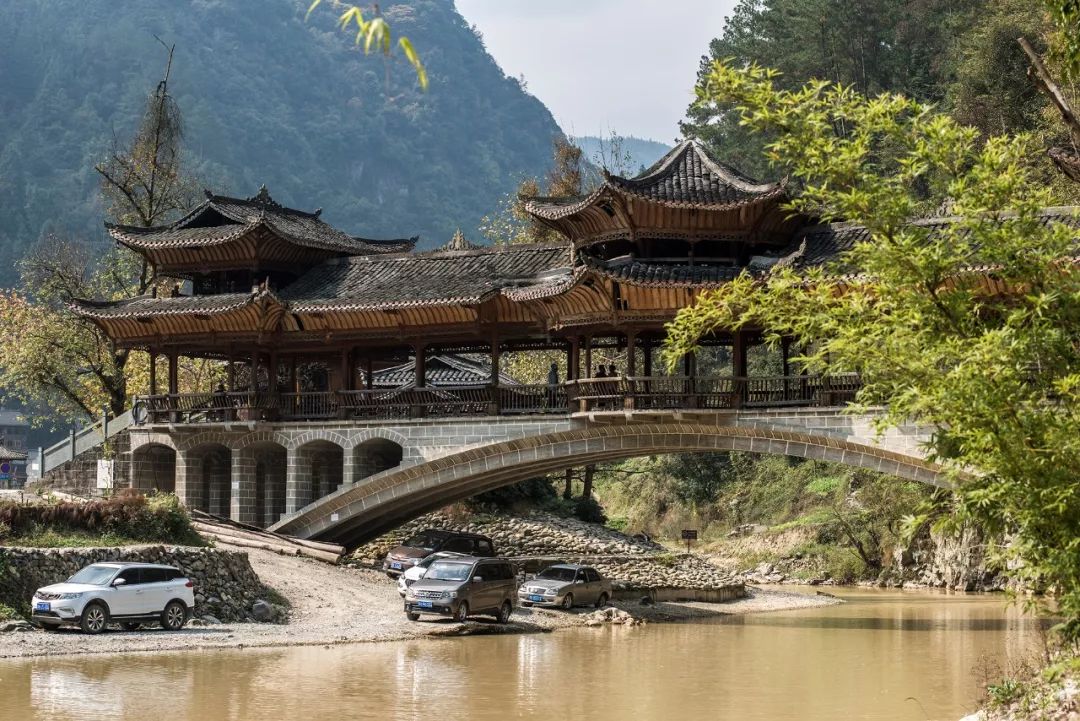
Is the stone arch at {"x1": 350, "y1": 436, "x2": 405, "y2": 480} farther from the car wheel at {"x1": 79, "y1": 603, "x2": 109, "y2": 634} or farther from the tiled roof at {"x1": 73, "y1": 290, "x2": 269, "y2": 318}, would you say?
the car wheel at {"x1": 79, "y1": 603, "x2": 109, "y2": 634}

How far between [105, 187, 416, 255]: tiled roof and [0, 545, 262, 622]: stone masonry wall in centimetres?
1253

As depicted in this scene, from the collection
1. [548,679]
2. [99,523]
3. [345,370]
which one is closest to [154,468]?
[345,370]

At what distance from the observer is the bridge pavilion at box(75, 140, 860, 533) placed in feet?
116

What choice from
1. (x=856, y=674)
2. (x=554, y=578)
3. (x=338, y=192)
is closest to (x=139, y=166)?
(x=554, y=578)

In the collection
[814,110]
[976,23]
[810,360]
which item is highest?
[976,23]

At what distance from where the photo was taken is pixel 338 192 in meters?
165

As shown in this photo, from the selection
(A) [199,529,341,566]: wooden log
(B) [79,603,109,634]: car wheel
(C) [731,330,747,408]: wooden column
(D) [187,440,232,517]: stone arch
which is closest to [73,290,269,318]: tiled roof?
(D) [187,440,232,517]: stone arch

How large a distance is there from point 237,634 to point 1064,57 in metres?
18.7

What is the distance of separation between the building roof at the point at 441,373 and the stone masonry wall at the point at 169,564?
20.7 meters

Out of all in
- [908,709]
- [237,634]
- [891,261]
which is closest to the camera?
[891,261]

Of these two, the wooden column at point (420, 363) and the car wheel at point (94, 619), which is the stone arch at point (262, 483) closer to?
the wooden column at point (420, 363)

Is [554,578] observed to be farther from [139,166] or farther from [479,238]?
[479,238]

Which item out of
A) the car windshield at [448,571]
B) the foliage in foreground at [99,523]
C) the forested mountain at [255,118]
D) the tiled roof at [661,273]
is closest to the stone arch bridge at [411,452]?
the tiled roof at [661,273]

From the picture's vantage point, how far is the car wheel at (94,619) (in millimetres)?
25000
